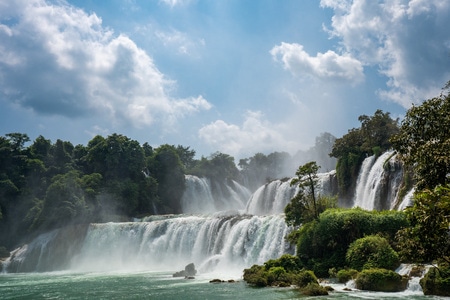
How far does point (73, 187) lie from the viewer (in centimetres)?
5053

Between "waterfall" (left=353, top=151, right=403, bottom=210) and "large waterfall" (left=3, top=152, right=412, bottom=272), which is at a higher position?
"waterfall" (left=353, top=151, right=403, bottom=210)

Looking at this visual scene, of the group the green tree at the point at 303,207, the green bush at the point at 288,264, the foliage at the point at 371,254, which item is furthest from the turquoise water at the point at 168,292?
the green tree at the point at 303,207

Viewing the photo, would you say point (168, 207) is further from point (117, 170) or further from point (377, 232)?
point (377, 232)

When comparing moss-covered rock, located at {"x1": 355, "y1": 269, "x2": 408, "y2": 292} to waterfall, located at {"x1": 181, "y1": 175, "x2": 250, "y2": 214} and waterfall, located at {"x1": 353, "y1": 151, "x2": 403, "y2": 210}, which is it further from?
waterfall, located at {"x1": 181, "y1": 175, "x2": 250, "y2": 214}

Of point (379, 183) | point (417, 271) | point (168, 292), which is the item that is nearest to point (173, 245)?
point (168, 292)

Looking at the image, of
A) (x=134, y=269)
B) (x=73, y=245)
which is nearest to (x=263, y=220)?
(x=134, y=269)

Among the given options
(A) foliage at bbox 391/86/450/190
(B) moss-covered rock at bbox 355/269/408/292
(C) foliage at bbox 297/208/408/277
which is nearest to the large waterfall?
(C) foliage at bbox 297/208/408/277

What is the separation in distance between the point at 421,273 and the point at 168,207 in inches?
1962

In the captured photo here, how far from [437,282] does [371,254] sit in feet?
15.5

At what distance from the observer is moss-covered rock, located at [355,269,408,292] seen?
18.3m

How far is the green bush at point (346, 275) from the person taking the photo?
2057 cm

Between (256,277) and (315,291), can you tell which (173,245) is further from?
(315,291)

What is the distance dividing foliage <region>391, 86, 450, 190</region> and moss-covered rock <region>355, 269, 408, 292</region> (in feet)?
26.1

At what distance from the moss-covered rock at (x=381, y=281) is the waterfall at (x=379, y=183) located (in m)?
13.0
